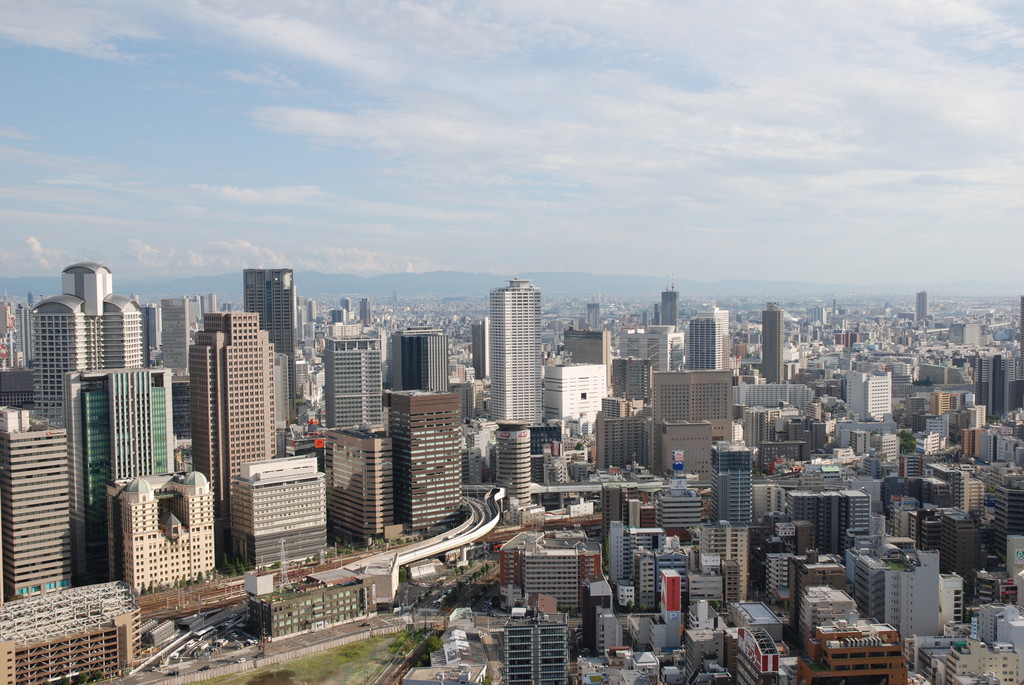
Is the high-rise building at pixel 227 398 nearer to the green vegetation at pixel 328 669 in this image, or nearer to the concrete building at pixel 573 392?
the green vegetation at pixel 328 669

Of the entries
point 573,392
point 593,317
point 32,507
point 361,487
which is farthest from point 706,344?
point 32,507

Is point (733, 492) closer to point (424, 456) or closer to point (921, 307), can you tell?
point (424, 456)

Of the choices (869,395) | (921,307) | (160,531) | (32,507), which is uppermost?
(921,307)

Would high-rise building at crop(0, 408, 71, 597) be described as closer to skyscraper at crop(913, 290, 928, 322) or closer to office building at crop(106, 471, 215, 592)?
office building at crop(106, 471, 215, 592)

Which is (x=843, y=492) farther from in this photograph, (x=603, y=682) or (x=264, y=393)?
(x=264, y=393)

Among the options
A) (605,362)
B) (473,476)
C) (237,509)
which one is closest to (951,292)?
(605,362)
